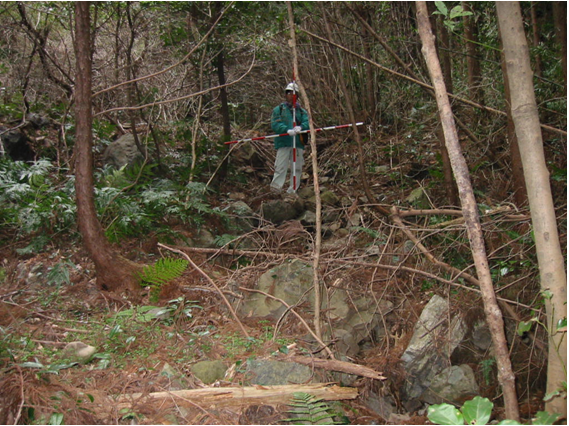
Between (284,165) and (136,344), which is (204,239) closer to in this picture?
(284,165)

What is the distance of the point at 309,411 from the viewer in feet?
9.55

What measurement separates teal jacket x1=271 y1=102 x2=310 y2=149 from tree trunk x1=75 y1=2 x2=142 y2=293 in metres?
4.04

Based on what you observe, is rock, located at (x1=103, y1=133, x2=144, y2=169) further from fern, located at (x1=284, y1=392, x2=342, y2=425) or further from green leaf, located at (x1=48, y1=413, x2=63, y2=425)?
fern, located at (x1=284, y1=392, x2=342, y2=425)

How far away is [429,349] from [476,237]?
2.11m

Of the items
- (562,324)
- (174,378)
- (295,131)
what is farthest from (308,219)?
(562,324)

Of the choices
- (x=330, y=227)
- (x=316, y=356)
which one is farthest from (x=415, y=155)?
(x=316, y=356)

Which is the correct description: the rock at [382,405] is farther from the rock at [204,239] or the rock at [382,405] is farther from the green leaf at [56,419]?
the rock at [204,239]

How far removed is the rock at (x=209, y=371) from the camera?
3.46 metres

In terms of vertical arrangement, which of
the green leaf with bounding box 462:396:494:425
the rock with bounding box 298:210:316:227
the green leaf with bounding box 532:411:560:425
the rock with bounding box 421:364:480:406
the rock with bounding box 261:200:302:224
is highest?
the rock with bounding box 261:200:302:224

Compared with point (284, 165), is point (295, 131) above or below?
above

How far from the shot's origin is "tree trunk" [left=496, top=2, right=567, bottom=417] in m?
2.32

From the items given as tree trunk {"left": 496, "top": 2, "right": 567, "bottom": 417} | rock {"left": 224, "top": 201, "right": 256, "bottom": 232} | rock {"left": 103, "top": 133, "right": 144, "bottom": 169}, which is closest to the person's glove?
rock {"left": 224, "top": 201, "right": 256, "bottom": 232}

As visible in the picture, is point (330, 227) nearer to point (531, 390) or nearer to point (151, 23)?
point (531, 390)

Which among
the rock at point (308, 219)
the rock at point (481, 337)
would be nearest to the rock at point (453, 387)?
the rock at point (481, 337)
